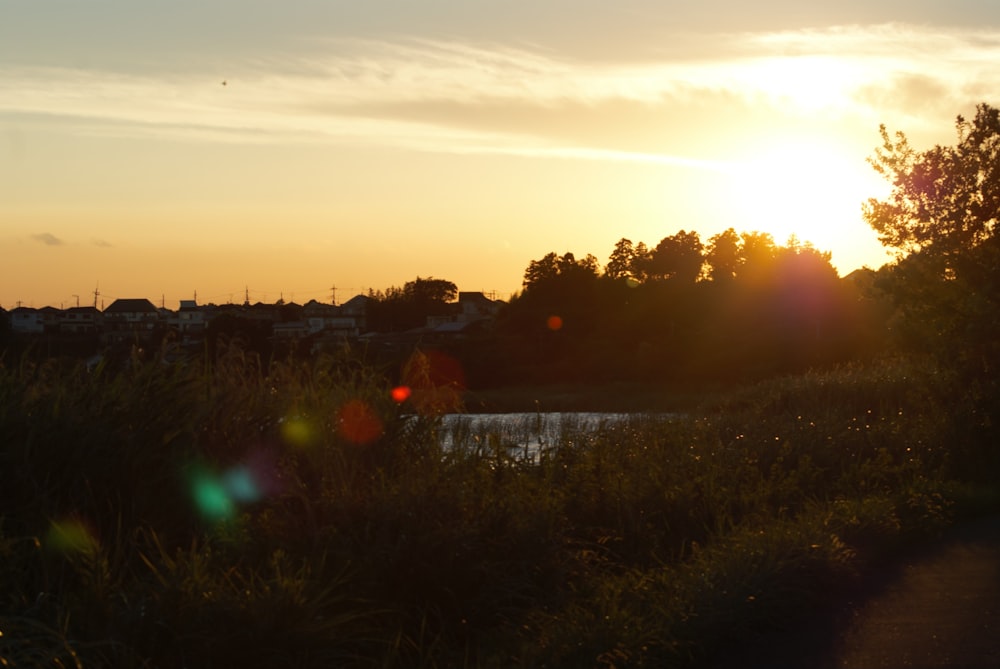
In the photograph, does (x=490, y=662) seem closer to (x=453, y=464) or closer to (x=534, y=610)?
(x=534, y=610)

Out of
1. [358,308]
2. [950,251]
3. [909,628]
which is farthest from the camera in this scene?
[358,308]

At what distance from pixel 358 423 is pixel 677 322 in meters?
77.3

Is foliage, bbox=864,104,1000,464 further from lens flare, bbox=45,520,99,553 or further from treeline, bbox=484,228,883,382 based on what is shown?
treeline, bbox=484,228,883,382

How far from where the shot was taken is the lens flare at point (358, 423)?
42.3ft

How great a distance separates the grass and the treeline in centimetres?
4266

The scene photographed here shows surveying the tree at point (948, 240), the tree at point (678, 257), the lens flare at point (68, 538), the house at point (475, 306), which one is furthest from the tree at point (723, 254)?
the lens flare at point (68, 538)

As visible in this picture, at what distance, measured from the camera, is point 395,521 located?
1002cm

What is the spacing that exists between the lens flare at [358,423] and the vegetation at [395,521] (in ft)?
0.10

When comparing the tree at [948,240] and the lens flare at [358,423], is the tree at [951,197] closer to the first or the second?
the tree at [948,240]

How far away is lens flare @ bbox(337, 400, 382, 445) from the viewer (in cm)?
1288

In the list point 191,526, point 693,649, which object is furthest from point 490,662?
point 191,526

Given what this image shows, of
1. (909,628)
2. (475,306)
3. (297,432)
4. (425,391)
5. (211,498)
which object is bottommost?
(909,628)

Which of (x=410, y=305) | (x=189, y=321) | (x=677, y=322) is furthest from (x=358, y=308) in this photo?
(x=189, y=321)

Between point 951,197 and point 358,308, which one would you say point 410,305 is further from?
point 951,197
